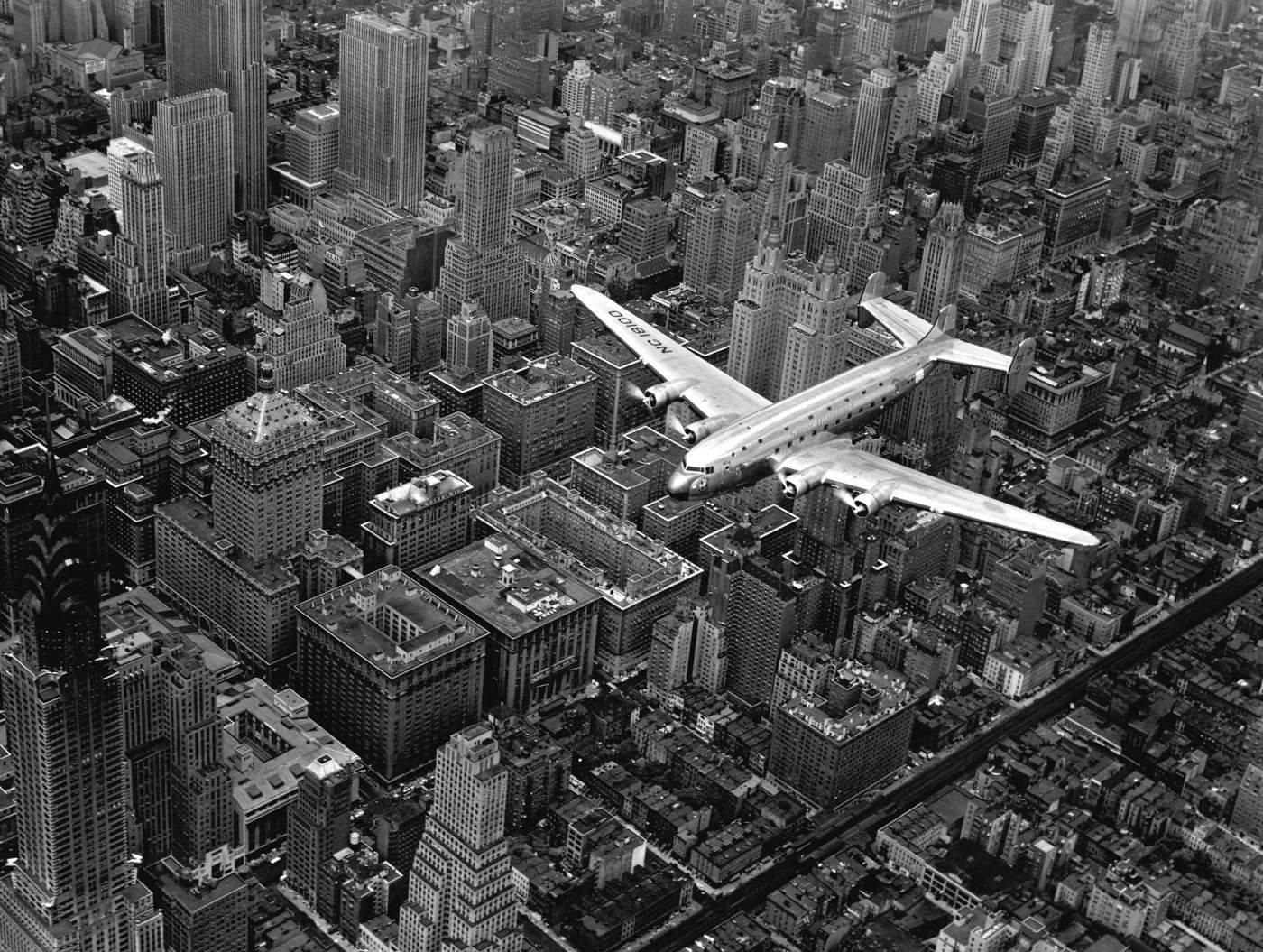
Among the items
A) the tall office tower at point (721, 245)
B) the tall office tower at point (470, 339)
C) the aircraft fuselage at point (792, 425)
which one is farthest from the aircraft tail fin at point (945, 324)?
the tall office tower at point (470, 339)

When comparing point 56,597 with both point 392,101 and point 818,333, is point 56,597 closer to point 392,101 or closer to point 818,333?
point 818,333

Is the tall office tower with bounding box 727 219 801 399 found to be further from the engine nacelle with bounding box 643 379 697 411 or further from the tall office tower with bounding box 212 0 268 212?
the tall office tower with bounding box 212 0 268 212

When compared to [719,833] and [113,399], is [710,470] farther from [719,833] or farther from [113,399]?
[113,399]

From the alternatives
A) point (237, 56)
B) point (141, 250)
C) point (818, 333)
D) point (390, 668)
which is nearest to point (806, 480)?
point (818, 333)

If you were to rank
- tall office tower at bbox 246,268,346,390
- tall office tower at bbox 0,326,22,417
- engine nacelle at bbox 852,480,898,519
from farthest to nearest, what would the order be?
tall office tower at bbox 246,268,346,390, tall office tower at bbox 0,326,22,417, engine nacelle at bbox 852,480,898,519

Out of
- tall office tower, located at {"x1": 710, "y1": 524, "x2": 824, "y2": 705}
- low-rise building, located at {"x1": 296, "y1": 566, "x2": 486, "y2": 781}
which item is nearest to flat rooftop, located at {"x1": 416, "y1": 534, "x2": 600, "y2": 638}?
low-rise building, located at {"x1": 296, "y1": 566, "x2": 486, "y2": 781}

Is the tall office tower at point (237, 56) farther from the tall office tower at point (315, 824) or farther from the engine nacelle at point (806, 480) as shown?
the tall office tower at point (315, 824)
